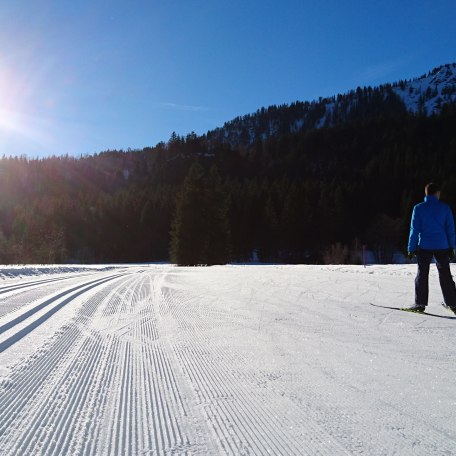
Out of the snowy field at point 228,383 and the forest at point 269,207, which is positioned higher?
the forest at point 269,207

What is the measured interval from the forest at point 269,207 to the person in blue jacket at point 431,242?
107 feet

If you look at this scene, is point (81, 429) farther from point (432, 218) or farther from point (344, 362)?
point (432, 218)

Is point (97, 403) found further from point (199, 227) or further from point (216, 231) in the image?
point (216, 231)

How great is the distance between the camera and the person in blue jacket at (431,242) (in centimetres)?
505

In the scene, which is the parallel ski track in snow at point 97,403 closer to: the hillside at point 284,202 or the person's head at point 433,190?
the person's head at point 433,190

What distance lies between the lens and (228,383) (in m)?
2.47

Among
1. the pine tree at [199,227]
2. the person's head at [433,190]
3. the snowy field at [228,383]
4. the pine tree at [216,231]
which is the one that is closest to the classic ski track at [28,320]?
the snowy field at [228,383]

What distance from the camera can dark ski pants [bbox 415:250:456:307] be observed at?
493cm

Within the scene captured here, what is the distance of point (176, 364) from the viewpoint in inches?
113

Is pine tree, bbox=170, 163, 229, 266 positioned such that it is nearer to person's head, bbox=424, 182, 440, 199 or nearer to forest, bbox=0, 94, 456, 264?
forest, bbox=0, 94, 456, 264

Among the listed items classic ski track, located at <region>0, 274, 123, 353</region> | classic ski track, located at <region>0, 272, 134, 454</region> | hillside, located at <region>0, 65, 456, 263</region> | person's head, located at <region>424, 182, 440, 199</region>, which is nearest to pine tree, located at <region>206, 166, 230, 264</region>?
hillside, located at <region>0, 65, 456, 263</region>

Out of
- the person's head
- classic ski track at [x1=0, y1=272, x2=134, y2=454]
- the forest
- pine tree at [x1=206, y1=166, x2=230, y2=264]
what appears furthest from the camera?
the forest

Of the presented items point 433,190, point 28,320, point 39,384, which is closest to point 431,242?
point 433,190

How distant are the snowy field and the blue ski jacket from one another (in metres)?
A: 1.01
